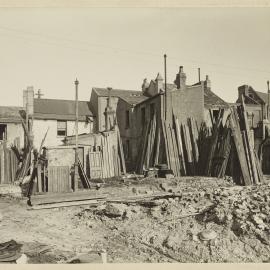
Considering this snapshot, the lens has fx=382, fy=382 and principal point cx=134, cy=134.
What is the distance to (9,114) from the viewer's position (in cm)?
2934

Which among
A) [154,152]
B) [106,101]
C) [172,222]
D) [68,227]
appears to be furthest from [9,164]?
[106,101]

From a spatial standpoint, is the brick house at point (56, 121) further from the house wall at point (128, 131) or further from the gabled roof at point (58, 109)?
the house wall at point (128, 131)

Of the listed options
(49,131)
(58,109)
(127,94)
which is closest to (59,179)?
(49,131)

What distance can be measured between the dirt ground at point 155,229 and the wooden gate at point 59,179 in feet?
5.72

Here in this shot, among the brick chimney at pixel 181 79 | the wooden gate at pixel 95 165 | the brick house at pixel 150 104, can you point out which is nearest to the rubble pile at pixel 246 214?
the wooden gate at pixel 95 165

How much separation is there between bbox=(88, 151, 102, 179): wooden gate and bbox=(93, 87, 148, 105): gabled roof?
11.4 m

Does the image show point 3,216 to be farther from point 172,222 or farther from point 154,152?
point 154,152

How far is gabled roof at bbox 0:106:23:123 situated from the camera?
93.8 ft

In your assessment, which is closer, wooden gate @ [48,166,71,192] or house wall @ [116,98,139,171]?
wooden gate @ [48,166,71,192]

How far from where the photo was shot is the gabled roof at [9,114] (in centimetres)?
2860

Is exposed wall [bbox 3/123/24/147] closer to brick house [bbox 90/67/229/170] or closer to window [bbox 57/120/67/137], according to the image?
window [bbox 57/120/67/137]

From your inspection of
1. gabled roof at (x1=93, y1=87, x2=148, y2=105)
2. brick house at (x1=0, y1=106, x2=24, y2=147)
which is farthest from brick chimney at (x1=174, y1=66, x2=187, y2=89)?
brick house at (x1=0, y1=106, x2=24, y2=147)

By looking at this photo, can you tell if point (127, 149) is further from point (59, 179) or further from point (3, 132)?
point (59, 179)

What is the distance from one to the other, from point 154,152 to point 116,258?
12517 mm
